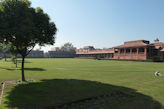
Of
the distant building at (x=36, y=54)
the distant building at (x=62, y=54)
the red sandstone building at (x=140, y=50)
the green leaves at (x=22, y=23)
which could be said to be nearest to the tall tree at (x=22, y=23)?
the green leaves at (x=22, y=23)

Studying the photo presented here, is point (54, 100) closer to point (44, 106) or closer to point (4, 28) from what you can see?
point (44, 106)

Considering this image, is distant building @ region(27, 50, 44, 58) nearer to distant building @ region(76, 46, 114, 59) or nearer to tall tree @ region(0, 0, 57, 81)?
distant building @ region(76, 46, 114, 59)

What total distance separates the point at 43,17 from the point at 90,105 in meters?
7.98

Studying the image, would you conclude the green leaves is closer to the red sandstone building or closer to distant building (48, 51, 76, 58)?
the red sandstone building

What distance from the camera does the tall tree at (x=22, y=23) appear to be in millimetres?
8438

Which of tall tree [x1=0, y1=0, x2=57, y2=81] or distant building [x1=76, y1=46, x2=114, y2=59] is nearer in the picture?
tall tree [x1=0, y1=0, x2=57, y2=81]

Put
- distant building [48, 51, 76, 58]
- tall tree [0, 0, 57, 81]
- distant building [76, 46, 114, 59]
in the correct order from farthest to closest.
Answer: distant building [48, 51, 76, 58], distant building [76, 46, 114, 59], tall tree [0, 0, 57, 81]

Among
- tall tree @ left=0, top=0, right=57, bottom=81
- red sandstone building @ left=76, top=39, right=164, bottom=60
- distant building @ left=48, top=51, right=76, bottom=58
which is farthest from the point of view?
distant building @ left=48, top=51, right=76, bottom=58

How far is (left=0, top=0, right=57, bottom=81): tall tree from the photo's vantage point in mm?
8438

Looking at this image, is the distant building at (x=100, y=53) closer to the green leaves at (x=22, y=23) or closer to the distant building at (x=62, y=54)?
the distant building at (x=62, y=54)

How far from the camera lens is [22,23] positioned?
28.6 feet

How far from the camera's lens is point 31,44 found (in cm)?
1105

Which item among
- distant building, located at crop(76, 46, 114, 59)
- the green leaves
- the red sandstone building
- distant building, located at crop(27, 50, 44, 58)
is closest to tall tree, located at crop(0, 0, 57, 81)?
the green leaves

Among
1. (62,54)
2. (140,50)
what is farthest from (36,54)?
(140,50)
